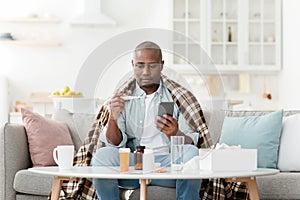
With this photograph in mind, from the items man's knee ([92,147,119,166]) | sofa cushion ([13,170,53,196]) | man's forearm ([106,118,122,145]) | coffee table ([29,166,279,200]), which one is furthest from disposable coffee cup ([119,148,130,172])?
sofa cushion ([13,170,53,196])

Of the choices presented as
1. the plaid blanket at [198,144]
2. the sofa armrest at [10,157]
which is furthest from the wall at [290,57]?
the sofa armrest at [10,157]

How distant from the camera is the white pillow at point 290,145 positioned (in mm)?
3482

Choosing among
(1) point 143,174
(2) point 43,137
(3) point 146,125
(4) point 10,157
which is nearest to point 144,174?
(1) point 143,174

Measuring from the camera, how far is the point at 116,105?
2.56 meters

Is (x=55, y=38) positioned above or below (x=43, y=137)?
above

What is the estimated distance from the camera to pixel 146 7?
272 inches

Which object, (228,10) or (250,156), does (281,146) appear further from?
(228,10)

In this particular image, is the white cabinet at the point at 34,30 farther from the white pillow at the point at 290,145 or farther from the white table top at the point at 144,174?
the white table top at the point at 144,174

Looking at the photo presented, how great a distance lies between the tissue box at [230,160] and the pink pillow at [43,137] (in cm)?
127

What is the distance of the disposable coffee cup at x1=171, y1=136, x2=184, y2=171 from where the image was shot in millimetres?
2537

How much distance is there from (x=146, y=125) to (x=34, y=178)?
1.07 m

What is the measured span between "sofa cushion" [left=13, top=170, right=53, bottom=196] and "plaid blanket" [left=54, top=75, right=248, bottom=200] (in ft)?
0.45

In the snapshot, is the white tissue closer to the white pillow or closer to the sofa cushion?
the sofa cushion

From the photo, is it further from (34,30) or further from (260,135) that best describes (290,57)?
(260,135)
